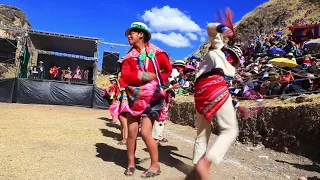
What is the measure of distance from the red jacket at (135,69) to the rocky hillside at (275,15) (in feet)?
111

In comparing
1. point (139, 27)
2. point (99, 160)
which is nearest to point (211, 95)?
point (139, 27)

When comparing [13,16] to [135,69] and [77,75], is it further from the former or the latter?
[135,69]

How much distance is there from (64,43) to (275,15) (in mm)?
28714

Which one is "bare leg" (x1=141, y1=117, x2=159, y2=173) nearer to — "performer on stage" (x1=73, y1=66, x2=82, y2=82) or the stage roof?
the stage roof

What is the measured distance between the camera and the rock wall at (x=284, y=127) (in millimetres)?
4965

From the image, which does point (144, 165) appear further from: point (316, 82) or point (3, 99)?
point (3, 99)

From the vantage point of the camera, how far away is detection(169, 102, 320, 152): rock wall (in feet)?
16.3

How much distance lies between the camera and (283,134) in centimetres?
539

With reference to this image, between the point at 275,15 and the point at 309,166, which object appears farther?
the point at 275,15

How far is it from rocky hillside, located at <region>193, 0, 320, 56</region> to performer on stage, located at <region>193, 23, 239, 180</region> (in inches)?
1348

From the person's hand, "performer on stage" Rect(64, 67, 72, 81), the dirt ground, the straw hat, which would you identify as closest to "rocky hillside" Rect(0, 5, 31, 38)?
"performer on stage" Rect(64, 67, 72, 81)

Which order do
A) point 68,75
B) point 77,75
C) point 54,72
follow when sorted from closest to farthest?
point 68,75 < point 54,72 < point 77,75

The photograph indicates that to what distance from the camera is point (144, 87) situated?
141 inches

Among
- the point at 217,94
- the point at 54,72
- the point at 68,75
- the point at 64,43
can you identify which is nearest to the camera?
the point at 217,94
